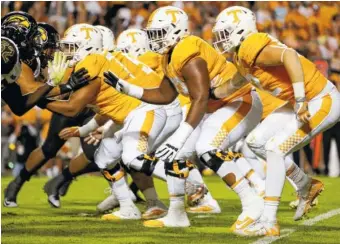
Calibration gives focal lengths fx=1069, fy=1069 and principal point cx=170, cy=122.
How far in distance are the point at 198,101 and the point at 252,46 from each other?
0.50 m

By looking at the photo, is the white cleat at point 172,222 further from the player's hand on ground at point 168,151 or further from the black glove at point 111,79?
the black glove at point 111,79

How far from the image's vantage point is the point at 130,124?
7879 millimetres

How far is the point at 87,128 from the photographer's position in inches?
329

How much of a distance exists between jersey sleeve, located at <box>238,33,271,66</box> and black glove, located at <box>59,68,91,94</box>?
4.07ft

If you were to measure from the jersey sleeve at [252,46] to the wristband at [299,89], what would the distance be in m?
0.33

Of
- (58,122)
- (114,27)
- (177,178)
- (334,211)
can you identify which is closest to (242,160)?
(334,211)

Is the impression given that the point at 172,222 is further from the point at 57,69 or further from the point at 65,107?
the point at 57,69

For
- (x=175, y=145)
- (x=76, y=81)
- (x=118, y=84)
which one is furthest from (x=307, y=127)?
→ (x=76, y=81)

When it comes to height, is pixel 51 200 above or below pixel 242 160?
below

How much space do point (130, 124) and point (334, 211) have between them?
1917 mm

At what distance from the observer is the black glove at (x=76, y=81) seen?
7.21 meters

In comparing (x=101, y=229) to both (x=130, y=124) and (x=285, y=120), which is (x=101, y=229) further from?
(x=285, y=120)

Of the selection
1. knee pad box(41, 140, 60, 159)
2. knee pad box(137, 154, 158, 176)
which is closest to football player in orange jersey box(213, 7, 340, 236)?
knee pad box(137, 154, 158, 176)

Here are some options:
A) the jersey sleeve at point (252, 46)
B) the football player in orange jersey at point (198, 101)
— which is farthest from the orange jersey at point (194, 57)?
the jersey sleeve at point (252, 46)
